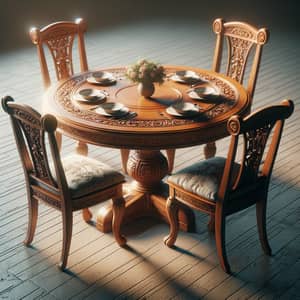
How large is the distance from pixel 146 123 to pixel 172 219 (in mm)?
580

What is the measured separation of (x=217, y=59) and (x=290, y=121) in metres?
1.09

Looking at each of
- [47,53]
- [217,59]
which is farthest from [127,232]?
[47,53]

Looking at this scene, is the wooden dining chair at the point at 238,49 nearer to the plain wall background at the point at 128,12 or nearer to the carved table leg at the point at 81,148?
the carved table leg at the point at 81,148

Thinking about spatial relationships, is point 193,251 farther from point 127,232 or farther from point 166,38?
point 166,38

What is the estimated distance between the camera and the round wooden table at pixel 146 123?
2.98m

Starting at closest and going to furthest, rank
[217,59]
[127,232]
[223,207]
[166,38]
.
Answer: [223,207] → [127,232] → [217,59] → [166,38]

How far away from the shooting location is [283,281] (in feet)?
9.86

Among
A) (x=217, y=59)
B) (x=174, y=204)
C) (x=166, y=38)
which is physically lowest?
(x=166, y=38)

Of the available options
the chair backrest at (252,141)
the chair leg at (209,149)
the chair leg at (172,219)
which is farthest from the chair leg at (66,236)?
the chair leg at (209,149)

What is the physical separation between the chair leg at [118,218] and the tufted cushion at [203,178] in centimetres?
31

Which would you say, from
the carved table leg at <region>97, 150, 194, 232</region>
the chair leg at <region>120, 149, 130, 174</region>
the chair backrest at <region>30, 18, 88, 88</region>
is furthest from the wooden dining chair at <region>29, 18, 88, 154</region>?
the carved table leg at <region>97, 150, 194, 232</region>

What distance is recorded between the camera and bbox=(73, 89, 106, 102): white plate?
130 inches

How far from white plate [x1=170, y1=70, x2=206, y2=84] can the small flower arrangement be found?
0.34 meters

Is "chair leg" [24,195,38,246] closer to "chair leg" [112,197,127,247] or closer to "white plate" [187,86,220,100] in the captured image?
"chair leg" [112,197,127,247]
